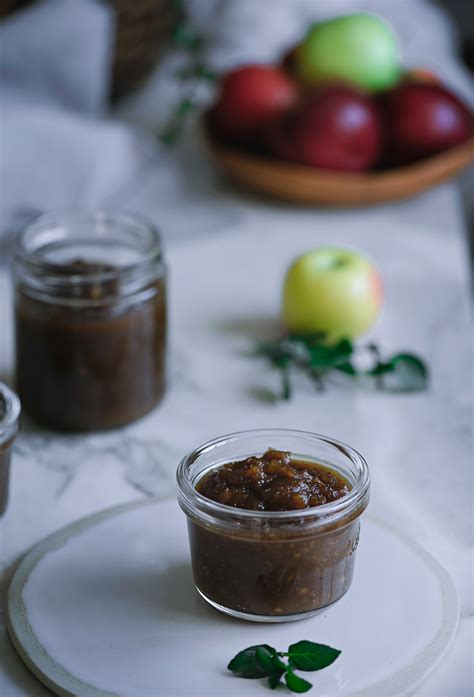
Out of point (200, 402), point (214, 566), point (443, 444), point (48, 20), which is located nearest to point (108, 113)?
point (48, 20)

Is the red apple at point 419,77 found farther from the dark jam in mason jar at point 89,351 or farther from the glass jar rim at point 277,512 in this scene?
the glass jar rim at point 277,512

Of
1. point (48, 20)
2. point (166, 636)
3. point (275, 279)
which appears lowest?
point (275, 279)

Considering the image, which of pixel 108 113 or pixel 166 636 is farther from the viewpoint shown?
pixel 108 113

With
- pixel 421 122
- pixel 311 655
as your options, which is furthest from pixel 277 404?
pixel 421 122

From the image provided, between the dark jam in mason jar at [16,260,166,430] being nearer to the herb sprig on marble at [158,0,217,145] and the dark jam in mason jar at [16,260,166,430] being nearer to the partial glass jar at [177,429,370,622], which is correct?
the partial glass jar at [177,429,370,622]

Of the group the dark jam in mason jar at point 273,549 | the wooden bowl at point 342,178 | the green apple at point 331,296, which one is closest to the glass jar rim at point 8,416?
the dark jam in mason jar at point 273,549

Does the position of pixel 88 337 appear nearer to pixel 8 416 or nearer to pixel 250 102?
pixel 8 416

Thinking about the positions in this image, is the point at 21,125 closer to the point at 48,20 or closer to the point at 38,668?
the point at 48,20
